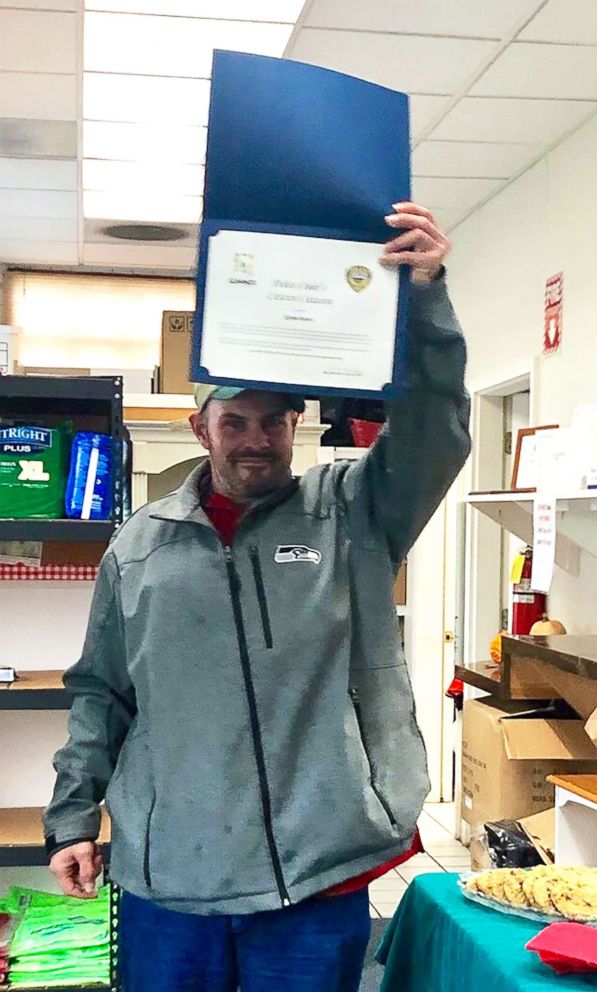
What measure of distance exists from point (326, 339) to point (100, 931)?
7.05ft

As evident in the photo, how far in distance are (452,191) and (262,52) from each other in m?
1.57

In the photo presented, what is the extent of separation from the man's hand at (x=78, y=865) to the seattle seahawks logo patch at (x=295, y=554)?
55 centimetres

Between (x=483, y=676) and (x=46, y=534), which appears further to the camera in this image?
(x=483, y=676)

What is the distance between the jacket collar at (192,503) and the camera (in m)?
1.63

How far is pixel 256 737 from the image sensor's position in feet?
5.03

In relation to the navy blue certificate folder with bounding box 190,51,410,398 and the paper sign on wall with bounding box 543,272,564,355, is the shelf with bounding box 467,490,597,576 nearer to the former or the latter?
the paper sign on wall with bounding box 543,272,564,355

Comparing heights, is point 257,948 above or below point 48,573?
below

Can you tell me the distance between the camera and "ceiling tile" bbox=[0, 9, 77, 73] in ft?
11.8

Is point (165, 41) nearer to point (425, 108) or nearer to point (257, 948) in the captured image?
point (425, 108)

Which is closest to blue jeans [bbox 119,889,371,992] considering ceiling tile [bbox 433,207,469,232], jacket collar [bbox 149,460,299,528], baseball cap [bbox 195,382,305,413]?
jacket collar [bbox 149,460,299,528]

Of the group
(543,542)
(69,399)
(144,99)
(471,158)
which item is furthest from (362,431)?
(69,399)

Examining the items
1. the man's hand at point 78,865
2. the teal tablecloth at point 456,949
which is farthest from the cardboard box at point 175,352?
the man's hand at point 78,865

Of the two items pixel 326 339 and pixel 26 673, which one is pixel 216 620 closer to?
pixel 326 339

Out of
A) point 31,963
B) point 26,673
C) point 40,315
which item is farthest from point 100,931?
point 40,315
